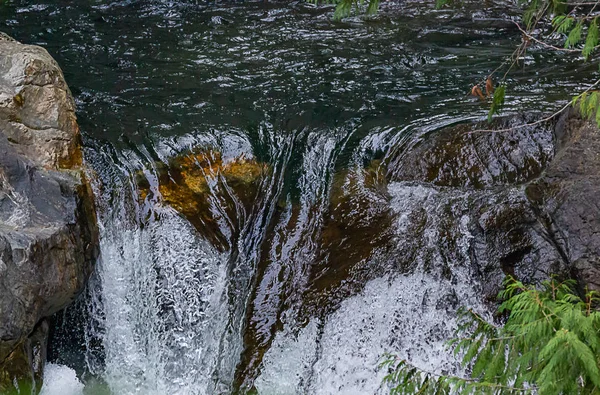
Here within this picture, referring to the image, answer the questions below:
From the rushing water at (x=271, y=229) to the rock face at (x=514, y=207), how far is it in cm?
9

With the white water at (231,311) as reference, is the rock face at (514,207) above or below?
above

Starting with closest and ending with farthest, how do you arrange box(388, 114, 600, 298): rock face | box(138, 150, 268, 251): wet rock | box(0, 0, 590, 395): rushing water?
box(0, 0, 590, 395): rushing water < box(388, 114, 600, 298): rock face < box(138, 150, 268, 251): wet rock

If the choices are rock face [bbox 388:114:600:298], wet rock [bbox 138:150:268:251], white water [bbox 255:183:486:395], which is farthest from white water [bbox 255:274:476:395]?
wet rock [bbox 138:150:268:251]

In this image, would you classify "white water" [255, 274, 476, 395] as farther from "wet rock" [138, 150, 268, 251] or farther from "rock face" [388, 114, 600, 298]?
"wet rock" [138, 150, 268, 251]

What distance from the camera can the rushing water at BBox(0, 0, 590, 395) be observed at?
5.27 m

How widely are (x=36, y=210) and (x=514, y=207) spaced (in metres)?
3.74

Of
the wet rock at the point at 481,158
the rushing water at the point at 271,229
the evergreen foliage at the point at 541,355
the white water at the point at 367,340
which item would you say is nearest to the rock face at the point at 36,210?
the rushing water at the point at 271,229

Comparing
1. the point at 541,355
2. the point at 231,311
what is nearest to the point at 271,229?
the point at 231,311

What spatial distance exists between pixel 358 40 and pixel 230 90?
2.53 metres

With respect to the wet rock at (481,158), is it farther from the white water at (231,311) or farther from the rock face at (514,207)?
the white water at (231,311)

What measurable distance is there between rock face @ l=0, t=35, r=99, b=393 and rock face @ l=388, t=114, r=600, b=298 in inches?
102

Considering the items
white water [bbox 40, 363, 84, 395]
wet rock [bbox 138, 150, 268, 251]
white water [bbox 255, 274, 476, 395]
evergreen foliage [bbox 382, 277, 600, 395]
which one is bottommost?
white water [bbox 40, 363, 84, 395]

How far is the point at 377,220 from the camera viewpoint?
587 cm

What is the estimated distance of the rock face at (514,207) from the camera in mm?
5387
